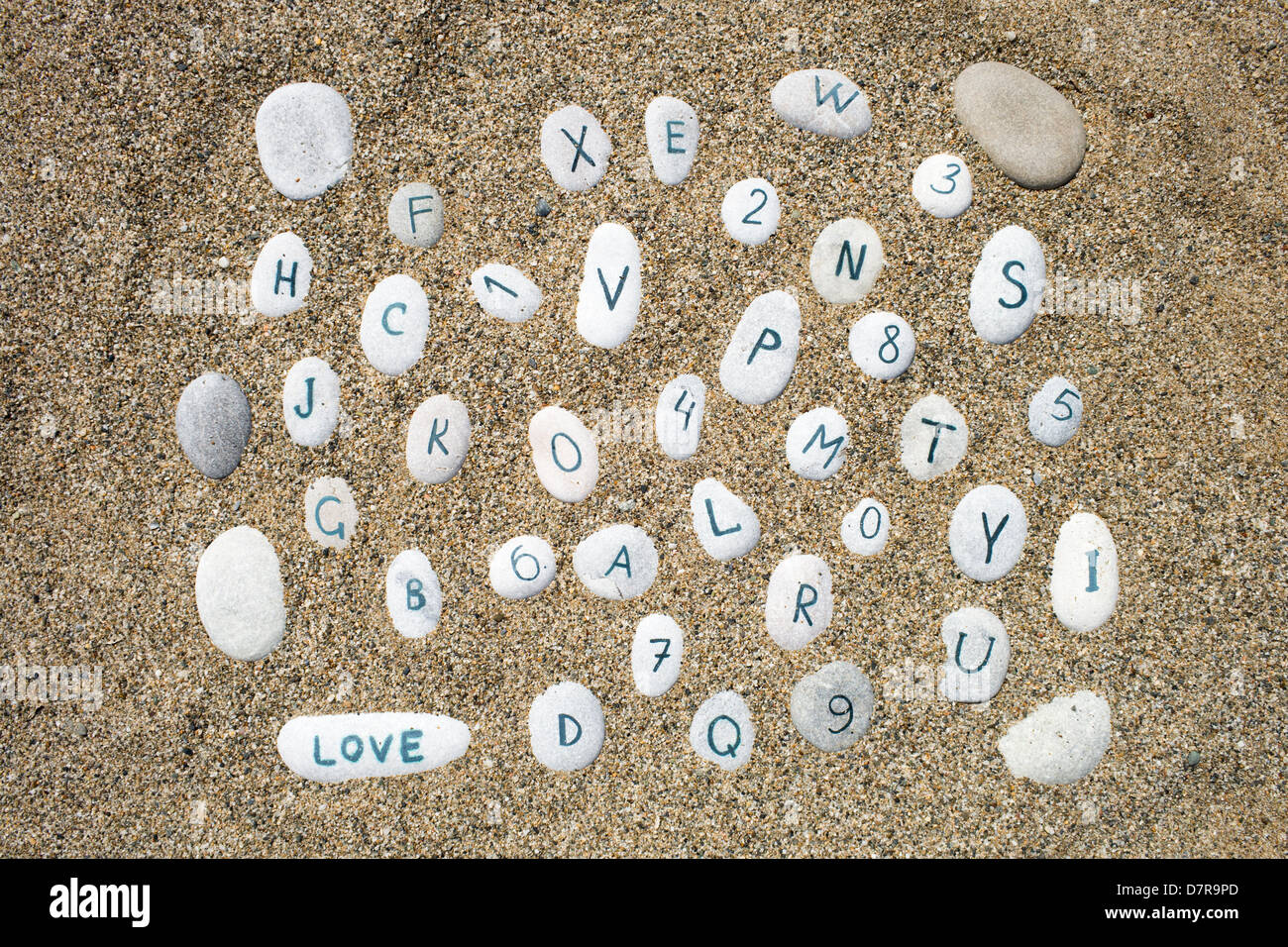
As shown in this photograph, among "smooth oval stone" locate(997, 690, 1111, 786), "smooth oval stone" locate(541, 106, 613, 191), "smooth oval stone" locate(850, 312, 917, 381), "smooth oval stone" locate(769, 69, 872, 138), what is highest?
"smooth oval stone" locate(769, 69, 872, 138)

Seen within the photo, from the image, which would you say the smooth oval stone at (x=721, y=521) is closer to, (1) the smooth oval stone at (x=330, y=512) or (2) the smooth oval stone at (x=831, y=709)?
(2) the smooth oval stone at (x=831, y=709)

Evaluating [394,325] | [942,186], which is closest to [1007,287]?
[942,186]

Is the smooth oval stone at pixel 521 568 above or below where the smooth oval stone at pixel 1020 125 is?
below

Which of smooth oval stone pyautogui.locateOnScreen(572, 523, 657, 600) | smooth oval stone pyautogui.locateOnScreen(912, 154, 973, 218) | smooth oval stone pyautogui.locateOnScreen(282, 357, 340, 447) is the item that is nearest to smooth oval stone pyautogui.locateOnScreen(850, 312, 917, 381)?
smooth oval stone pyautogui.locateOnScreen(912, 154, 973, 218)

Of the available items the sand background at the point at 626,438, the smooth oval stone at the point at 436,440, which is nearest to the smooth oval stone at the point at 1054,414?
the sand background at the point at 626,438

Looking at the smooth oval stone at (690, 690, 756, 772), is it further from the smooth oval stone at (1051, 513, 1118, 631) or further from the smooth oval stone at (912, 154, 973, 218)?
the smooth oval stone at (912, 154, 973, 218)

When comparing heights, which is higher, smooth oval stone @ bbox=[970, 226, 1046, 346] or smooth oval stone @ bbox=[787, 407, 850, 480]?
smooth oval stone @ bbox=[970, 226, 1046, 346]
